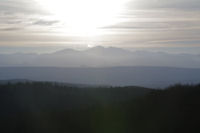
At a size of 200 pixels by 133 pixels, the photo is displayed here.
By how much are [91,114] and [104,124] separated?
1.20m

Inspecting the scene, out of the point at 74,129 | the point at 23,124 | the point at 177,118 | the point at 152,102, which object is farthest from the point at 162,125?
the point at 23,124

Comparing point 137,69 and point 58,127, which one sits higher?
point 137,69

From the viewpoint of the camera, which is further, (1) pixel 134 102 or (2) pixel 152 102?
(1) pixel 134 102

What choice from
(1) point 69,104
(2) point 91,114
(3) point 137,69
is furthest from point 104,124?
(3) point 137,69

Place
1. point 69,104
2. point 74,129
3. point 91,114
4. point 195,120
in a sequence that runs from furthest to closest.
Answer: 1. point 69,104
2. point 91,114
3. point 74,129
4. point 195,120

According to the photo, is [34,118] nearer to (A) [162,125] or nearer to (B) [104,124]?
(B) [104,124]

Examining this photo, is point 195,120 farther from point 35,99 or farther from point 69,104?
point 35,99

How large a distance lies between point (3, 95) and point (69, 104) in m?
4.36

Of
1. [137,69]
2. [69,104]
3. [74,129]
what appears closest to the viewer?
[74,129]

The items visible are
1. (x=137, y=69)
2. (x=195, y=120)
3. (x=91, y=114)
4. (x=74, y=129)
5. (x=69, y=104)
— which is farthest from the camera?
(x=137, y=69)

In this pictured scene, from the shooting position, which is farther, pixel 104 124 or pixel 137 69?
pixel 137 69

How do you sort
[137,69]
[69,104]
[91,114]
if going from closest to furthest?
[91,114], [69,104], [137,69]

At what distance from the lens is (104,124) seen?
676 inches

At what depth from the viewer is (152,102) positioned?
17.1 metres
